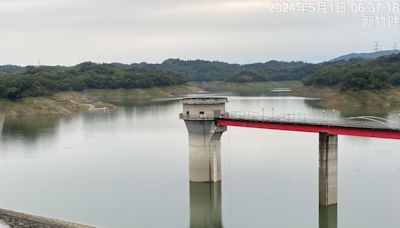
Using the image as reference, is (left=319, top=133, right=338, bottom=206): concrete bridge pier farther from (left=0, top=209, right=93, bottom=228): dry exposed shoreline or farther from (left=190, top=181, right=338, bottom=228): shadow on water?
(left=0, top=209, right=93, bottom=228): dry exposed shoreline

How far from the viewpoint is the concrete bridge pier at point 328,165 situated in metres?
38.2

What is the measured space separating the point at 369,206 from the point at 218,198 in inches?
466

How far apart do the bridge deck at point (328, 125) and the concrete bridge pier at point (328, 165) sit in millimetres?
886

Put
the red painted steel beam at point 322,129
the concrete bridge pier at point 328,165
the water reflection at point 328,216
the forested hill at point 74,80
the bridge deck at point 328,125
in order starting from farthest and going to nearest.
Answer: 1. the forested hill at point 74,80
2. the concrete bridge pier at point 328,165
3. the water reflection at point 328,216
4. the bridge deck at point 328,125
5. the red painted steel beam at point 322,129

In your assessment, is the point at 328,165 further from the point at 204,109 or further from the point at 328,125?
the point at 204,109

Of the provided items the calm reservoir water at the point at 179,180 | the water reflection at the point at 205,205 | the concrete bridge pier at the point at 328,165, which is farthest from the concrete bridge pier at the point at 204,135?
the concrete bridge pier at the point at 328,165

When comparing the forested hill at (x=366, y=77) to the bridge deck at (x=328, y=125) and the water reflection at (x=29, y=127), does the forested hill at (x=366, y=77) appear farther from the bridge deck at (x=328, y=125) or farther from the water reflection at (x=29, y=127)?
the bridge deck at (x=328, y=125)

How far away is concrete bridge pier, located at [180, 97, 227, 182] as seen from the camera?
46219 mm

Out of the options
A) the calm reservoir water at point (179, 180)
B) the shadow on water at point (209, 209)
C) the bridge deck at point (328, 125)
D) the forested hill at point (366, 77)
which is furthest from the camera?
the forested hill at point (366, 77)

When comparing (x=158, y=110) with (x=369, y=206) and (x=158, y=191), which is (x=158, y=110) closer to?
(x=158, y=191)

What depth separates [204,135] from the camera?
46.3 metres

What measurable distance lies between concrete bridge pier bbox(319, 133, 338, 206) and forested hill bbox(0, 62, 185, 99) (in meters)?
88.0

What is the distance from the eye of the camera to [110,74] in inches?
7347

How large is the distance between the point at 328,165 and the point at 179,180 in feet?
52.0
